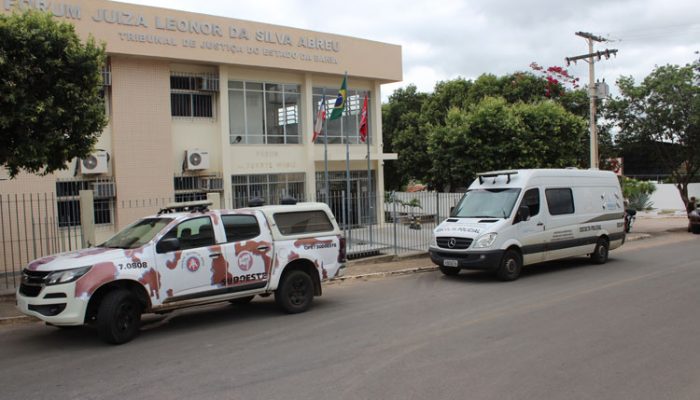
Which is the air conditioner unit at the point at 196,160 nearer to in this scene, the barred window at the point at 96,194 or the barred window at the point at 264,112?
the barred window at the point at 264,112

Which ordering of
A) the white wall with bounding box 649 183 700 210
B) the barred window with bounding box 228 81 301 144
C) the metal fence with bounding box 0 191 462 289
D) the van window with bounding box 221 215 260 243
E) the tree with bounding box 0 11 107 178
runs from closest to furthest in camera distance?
the van window with bounding box 221 215 260 243
the tree with bounding box 0 11 107 178
the metal fence with bounding box 0 191 462 289
the barred window with bounding box 228 81 301 144
the white wall with bounding box 649 183 700 210

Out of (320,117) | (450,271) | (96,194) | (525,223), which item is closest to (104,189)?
(96,194)

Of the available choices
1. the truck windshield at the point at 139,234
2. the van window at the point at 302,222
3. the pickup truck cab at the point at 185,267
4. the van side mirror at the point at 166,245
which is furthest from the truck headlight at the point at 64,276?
the van window at the point at 302,222

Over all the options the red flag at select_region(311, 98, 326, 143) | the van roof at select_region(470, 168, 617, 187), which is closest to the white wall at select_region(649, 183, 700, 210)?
the red flag at select_region(311, 98, 326, 143)

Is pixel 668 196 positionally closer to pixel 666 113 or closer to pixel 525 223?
pixel 666 113

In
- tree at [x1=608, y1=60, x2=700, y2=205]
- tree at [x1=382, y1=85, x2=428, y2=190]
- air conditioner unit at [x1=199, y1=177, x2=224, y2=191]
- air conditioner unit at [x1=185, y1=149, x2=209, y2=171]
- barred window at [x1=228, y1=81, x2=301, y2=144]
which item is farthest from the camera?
tree at [x1=382, y1=85, x2=428, y2=190]

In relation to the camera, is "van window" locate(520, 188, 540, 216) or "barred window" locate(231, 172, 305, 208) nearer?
"van window" locate(520, 188, 540, 216)

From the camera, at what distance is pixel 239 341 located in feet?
24.3

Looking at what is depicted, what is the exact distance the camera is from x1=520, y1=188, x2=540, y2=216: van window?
12539 millimetres

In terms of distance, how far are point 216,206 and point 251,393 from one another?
30.0 feet

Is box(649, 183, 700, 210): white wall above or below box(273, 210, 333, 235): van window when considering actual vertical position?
below

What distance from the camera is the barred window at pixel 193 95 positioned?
1911 centimetres

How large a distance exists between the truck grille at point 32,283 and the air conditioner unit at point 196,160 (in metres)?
11.5

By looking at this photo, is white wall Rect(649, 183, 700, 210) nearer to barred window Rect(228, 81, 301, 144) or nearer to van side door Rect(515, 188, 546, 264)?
barred window Rect(228, 81, 301, 144)
